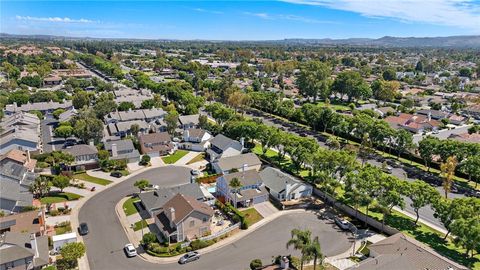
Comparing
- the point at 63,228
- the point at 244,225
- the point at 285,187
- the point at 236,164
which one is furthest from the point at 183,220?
the point at 236,164

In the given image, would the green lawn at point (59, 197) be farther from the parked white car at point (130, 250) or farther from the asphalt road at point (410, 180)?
the asphalt road at point (410, 180)

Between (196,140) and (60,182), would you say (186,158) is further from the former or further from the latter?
(60,182)

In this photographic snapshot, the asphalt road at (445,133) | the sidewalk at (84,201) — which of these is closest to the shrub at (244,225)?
the sidewalk at (84,201)

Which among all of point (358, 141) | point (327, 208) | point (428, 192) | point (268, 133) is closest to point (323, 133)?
point (358, 141)

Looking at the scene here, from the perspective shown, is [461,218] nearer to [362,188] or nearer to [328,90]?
[362,188]

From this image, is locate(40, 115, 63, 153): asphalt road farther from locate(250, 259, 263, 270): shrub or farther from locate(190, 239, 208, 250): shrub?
locate(250, 259, 263, 270): shrub

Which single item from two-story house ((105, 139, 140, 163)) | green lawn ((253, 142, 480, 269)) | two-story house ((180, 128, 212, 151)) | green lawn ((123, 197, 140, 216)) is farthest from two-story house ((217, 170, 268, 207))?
two-story house ((105, 139, 140, 163))

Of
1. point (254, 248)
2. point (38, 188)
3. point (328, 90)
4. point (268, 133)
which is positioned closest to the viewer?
point (254, 248)
